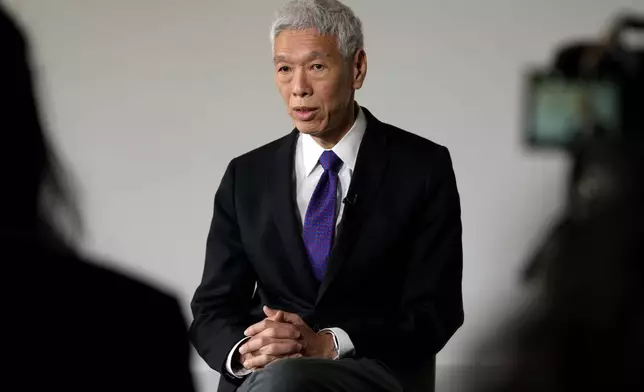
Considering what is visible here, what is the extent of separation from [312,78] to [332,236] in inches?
12.9

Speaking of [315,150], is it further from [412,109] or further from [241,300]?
[412,109]

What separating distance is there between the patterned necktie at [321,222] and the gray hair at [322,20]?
0.89 ft

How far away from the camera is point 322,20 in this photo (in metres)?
1.96

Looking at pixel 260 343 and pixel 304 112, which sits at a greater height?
pixel 304 112

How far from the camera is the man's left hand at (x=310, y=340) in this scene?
5.70 feet

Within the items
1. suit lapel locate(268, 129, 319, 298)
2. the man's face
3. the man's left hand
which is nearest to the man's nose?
the man's face

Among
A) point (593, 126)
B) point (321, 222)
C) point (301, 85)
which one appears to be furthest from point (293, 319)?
point (593, 126)

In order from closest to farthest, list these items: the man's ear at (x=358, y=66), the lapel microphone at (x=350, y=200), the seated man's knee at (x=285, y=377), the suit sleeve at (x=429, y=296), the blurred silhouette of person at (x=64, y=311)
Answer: the blurred silhouette of person at (x=64, y=311)
the seated man's knee at (x=285, y=377)
the suit sleeve at (x=429, y=296)
the lapel microphone at (x=350, y=200)
the man's ear at (x=358, y=66)

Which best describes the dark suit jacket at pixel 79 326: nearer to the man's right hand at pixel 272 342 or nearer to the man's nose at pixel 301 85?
the man's right hand at pixel 272 342

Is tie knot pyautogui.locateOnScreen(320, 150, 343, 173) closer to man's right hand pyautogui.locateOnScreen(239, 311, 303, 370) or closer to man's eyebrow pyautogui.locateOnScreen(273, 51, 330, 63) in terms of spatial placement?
man's eyebrow pyautogui.locateOnScreen(273, 51, 330, 63)

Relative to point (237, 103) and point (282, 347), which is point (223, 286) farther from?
point (237, 103)

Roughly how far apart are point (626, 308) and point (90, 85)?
104 inches

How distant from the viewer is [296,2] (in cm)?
199

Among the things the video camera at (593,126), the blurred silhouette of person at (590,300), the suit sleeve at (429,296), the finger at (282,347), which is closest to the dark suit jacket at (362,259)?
the suit sleeve at (429,296)
